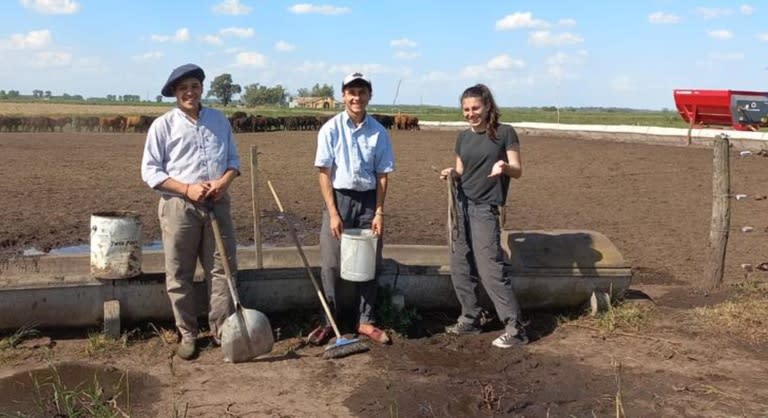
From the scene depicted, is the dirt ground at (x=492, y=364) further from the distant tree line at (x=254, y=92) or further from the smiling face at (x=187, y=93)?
the distant tree line at (x=254, y=92)

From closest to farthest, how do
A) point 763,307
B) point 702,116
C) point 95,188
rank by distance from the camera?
point 763,307 → point 95,188 → point 702,116

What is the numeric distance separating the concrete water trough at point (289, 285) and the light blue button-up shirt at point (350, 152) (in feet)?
3.05

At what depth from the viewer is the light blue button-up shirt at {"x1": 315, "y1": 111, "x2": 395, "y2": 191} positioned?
15.5ft

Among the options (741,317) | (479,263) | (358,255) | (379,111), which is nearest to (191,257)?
(358,255)

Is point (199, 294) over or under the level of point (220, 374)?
over

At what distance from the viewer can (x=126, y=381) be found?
4188 millimetres

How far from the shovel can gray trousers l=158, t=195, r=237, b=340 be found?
0.13m

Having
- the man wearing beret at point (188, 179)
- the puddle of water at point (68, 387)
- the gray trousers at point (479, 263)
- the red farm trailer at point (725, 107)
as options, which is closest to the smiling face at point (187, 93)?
the man wearing beret at point (188, 179)

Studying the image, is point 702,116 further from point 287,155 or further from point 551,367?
point 551,367

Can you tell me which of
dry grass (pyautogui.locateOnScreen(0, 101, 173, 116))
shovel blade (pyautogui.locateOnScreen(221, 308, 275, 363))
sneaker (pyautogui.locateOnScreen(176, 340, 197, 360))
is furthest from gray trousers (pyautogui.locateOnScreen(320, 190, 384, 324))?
dry grass (pyautogui.locateOnScreen(0, 101, 173, 116))

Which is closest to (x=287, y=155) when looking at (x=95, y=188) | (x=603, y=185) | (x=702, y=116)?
(x=95, y=188)

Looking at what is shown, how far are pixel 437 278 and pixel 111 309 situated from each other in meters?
2.35

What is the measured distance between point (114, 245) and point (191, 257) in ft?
1.89

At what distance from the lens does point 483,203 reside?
4.87 m
